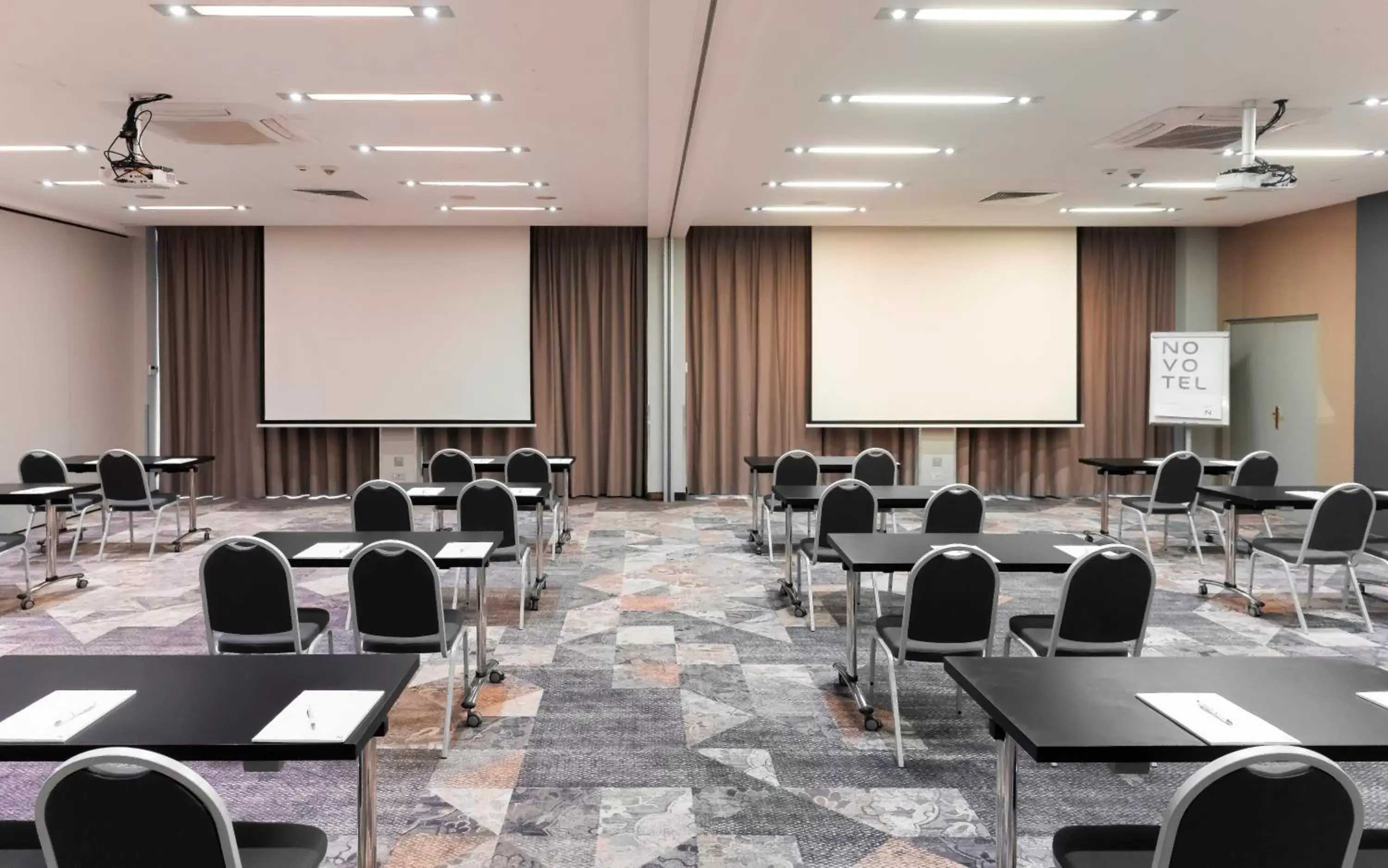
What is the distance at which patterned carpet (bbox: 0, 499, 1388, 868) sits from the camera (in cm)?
286

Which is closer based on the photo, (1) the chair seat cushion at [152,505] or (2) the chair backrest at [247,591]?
(2) the chair backrest at [247,591]

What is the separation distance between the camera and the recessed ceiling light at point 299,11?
405 cm

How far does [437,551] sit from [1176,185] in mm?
7739

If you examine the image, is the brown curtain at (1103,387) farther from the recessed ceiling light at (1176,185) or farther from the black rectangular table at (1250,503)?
the black rectangular table at (1250,503)

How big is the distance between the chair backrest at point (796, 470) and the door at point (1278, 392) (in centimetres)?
544

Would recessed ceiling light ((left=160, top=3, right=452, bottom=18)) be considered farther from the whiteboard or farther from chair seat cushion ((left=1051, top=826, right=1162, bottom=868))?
the whiteboard

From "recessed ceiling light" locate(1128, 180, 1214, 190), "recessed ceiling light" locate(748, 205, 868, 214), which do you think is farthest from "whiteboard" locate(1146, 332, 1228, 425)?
"recessed ceiling light" locate(748, 205, 868, 214)

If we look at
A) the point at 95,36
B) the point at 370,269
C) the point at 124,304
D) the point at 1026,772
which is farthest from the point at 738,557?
the point at 124,304

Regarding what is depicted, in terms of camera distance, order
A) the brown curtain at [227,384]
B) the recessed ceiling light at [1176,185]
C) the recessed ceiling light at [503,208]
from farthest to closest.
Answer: the brown curtain at [227,384]
the recessed ceiling light at [503,208]
the recessed ceiling light at [1176,185]

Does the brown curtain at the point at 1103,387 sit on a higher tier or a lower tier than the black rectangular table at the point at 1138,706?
higher

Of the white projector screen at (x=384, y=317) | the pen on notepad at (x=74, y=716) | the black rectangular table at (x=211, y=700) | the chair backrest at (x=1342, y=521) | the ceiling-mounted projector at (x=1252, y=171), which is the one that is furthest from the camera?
the white projector screen at (x=384, y=317)

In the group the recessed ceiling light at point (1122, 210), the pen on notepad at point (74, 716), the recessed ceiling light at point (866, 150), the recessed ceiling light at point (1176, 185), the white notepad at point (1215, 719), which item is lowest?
the white notepad at point (1215, 719)

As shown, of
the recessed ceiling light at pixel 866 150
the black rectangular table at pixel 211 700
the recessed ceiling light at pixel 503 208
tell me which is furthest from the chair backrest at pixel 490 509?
the recessed ceiling light at pixel 503 208

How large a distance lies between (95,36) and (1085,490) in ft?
35.9
